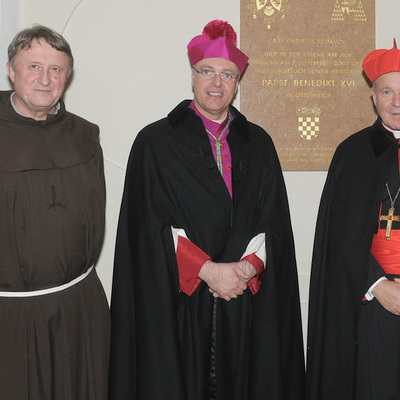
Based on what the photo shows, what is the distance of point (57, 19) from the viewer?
3.86 m

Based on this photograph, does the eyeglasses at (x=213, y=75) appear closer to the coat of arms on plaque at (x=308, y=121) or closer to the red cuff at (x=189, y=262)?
the red cuff at (x=189, y=262)

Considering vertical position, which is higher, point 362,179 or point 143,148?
point 143,148

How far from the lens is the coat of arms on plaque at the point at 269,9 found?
3963 millimetres

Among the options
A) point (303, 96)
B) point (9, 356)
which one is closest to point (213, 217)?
point (9, 356)

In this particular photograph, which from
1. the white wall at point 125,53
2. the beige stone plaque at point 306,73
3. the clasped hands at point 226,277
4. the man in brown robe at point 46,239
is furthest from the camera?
the beige stone plaque at point 306,73

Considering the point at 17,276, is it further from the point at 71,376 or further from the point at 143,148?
the point at 143,148

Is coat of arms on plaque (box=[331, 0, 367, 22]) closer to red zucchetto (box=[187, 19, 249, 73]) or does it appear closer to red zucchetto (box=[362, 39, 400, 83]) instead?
red zucchetto (box=[362, 39, 400, 83])

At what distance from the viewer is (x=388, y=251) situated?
2.91 metres

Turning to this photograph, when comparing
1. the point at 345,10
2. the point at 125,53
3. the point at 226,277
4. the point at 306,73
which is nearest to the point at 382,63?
the point at 306,73

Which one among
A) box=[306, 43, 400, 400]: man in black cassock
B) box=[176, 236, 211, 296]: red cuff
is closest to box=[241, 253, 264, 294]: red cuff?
box=[176, 236, 211, 296]: red cuff

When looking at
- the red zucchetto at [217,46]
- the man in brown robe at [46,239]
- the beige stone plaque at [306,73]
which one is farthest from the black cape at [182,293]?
the beige stone plaque at [306,73]

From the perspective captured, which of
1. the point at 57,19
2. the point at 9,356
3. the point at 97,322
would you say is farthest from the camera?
the point at 57,19

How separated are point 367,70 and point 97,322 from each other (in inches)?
79.9

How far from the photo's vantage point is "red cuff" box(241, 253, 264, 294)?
2.97 metres
